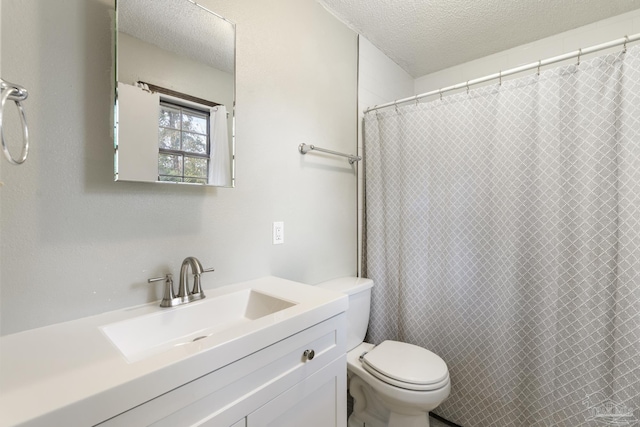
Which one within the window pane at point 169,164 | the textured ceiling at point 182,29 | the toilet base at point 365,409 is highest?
the textured ceiling at point 182,29

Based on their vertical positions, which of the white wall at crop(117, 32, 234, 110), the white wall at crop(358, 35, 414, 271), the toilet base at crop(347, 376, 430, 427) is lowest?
the toilet base at crop(347, 376, 430, 427)

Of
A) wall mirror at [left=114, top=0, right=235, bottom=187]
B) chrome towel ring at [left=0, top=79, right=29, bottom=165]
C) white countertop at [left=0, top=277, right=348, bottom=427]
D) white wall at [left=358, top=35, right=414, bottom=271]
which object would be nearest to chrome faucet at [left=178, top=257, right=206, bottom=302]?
white countertop at [left=0, top=277, right=348, bottom=427]

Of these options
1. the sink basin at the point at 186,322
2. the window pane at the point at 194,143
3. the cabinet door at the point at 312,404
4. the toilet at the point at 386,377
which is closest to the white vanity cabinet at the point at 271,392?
the cabinet door at the point at 312,404

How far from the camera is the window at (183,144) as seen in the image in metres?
1.00

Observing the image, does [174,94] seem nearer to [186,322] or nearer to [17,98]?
[17,98]

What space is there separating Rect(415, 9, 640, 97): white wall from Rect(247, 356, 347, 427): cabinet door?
2337 mm

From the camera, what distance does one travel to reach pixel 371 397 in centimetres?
151

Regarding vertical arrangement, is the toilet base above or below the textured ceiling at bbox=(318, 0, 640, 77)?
below

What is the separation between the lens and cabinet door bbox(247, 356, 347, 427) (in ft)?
2.63

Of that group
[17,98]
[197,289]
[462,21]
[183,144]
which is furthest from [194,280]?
[462,21]

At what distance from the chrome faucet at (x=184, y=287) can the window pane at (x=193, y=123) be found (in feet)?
1.64

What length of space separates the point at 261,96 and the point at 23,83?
0.80m

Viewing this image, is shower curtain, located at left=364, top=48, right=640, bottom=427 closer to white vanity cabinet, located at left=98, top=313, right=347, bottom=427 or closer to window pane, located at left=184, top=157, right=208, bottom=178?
white vanity cabinet, located at left=98, top=313, right=347, bottom=427

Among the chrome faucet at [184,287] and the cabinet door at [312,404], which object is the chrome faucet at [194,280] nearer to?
the chrome faucet at [184,287]
